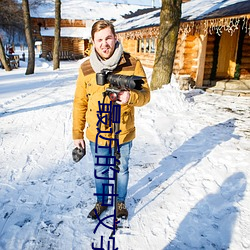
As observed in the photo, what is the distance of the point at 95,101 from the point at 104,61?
37 centimetres

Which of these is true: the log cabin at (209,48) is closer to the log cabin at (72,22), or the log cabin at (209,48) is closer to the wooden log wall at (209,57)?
the wooden log wall at (209,57)

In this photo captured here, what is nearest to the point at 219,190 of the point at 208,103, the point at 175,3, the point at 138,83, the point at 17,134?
the point at 138,83

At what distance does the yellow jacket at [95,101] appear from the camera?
6.29 ft

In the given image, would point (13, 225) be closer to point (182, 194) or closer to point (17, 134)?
point (182, 194)

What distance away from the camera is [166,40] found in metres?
7.01

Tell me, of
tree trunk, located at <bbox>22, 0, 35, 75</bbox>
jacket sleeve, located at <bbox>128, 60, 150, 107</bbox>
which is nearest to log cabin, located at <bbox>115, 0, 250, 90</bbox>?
tree trunk, located at <bbox>22, 0, 35, 75</bbox>

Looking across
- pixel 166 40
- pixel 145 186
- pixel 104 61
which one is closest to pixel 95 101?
pixel 104 61

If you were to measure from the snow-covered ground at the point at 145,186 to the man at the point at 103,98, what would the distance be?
338 mm

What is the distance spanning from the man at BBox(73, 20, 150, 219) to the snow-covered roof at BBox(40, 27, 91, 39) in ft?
93.8

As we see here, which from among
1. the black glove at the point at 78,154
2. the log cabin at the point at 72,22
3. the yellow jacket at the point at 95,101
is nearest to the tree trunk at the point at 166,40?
the yellow jacket at the point at 95,101

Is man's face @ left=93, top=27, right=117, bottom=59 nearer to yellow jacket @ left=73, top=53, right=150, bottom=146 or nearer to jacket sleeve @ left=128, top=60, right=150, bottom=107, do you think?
yellow jacket @ left=73, top=53, right=150, bottom=146

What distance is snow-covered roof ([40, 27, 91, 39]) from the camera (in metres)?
28.7

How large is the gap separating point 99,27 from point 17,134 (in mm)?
3670

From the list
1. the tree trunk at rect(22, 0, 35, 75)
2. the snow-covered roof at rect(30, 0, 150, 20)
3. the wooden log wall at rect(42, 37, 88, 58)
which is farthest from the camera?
the snow-covered roof at rect(30, 0, 150, 20)
